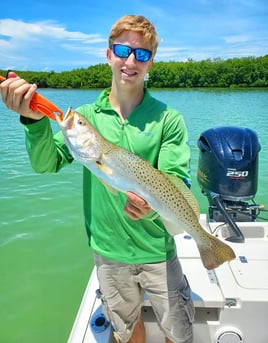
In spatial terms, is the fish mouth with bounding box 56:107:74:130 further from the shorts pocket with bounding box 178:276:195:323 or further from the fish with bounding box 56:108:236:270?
the shorts pocket with bounding box 178:276:195:323

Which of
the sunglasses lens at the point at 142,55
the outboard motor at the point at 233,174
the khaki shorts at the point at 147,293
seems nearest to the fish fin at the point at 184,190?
the khaki shorts at the point at 147,293

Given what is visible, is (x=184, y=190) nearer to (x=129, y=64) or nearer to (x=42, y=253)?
(x=129, y=64)

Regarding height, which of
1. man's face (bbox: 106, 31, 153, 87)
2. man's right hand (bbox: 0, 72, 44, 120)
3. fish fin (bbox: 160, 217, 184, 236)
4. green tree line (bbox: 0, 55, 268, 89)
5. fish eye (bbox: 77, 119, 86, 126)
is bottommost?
fish fin (bbox: 160, 217, 184, 236)

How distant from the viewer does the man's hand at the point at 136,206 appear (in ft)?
6.57

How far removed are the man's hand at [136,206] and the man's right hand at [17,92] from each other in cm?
72

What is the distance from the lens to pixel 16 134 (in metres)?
17.5

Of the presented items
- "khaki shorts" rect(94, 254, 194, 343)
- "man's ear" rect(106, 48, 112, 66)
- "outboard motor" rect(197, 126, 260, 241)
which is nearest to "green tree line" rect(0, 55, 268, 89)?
"outboard motor" rect(197, 126, 260, 241)

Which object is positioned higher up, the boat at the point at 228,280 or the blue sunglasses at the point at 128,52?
the blue sunglasses at the point at 128,52

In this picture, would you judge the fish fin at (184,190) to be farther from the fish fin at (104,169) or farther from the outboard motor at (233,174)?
the outboard motor at (233,174)

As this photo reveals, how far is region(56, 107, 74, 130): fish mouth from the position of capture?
6.29ft

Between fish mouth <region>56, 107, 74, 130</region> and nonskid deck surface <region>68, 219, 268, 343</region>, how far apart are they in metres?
1.44

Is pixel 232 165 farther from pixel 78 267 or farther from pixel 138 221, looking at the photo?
pixel 78 267

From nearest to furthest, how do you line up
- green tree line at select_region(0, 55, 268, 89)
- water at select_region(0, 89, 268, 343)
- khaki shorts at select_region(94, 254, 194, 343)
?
khaki shorts at select_region(94, 254, 194, 343), water at select_region(0, 89, 268, 343), green tree line at select_region(0, 55, 268, 89)

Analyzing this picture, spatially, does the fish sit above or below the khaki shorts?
above
